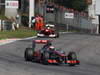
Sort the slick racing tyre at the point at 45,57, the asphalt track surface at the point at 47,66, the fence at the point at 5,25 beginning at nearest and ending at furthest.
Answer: the asphalt track surface at the point at 47,66
the slick racing tyre at the point at 45,57
the fence at the point at 5,25

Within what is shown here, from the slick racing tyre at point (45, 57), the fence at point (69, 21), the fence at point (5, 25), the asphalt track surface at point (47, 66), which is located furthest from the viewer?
the fence at point (69, 21)

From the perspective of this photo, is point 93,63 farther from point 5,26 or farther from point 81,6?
point 81,6

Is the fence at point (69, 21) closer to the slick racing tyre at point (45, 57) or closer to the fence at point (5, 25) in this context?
the fence at point (5, 25)

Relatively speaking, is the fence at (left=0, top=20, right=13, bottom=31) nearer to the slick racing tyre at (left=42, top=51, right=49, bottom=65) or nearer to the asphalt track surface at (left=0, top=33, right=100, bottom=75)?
the asphalt track surface at (left=0, top=33, right=100, bottom=75)

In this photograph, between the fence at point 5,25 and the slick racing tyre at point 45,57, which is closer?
the slick racing tyre at point 45,57

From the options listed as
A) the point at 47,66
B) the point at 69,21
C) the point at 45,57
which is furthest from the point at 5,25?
the point at 69,21

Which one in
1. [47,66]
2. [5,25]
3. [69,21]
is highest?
[5,25]

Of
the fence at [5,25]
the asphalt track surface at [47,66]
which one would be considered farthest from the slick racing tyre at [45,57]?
the fence at [5,25]

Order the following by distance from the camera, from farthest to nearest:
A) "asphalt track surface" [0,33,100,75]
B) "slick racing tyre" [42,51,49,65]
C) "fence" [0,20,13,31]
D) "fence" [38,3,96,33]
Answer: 1. "fence" [38,3,96,33]
2. "fence" [0,20,13,31]
3. "slick racing tyre" [42,51,49,65]
4. "asphalt track surface" [0,33,100,75]

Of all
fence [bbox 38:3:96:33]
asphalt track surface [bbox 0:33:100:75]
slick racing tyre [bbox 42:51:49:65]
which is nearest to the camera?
asphalt track surface [bbox 0:33:100:75]

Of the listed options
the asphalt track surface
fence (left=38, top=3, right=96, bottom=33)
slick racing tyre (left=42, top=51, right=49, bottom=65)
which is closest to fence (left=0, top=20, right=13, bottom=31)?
the asphalt track surface

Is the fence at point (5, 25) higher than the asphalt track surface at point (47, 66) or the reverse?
higher

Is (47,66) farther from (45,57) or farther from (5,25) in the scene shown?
(5,25)

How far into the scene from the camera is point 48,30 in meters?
35.1
